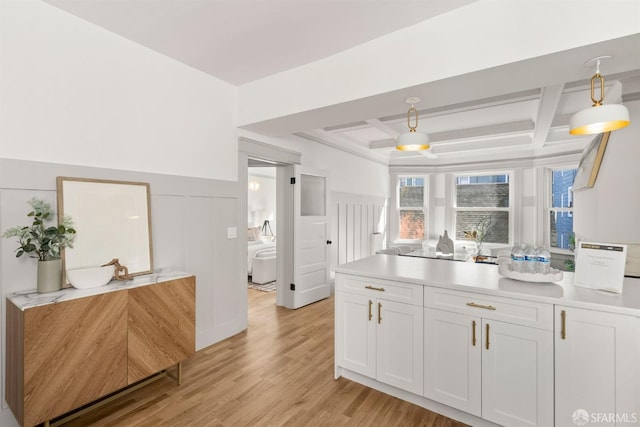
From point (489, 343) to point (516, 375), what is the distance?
21cm

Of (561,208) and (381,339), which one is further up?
(561,208)

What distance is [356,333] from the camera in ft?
7.89

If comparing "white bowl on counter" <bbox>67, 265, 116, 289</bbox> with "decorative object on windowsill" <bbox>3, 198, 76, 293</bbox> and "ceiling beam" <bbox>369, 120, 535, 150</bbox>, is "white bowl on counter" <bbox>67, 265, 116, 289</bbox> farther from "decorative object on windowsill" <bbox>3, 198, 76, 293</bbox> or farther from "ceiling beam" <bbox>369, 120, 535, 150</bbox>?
"ceiling beam" <bbox>369, 120, 535, 150</bbox>

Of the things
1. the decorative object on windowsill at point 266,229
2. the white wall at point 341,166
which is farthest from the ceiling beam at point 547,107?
the decorative object on windowsill at point 266,229

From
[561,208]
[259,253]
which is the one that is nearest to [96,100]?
[259,253]

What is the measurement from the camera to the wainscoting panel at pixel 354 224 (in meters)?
5.29

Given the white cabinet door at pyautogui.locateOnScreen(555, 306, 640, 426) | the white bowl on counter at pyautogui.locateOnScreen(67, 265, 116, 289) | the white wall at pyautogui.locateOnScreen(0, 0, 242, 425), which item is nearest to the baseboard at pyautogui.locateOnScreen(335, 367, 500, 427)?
the white cabinet door at pyautogui.locateOnScreen(555, 306, 640, 426)

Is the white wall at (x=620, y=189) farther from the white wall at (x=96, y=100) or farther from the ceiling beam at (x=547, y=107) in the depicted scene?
the white wall at (x=96, y=100)

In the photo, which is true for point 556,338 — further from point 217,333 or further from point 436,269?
point 217,333

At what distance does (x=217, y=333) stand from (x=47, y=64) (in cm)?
273

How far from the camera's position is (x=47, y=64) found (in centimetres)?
208

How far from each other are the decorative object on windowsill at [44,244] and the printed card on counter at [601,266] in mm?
3321

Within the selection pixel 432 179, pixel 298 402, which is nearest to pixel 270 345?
pixel 298 402

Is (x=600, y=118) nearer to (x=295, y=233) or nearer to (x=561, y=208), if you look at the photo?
(x=295, y=233)
